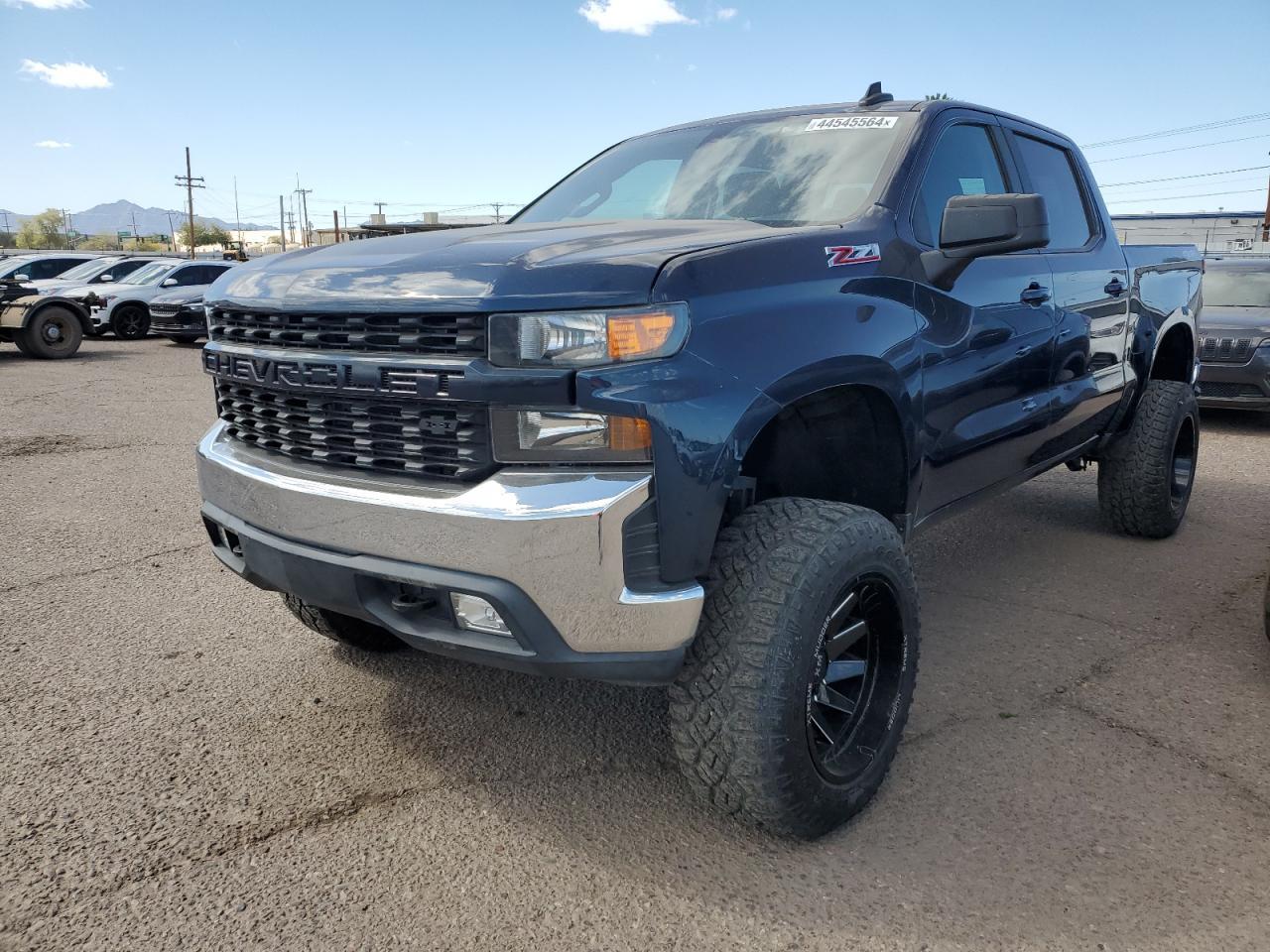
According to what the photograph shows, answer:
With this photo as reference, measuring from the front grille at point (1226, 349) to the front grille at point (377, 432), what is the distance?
8.54 metres

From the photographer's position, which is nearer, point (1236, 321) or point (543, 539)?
point (543, 539)

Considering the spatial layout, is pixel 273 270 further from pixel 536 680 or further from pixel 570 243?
pixel 536 680

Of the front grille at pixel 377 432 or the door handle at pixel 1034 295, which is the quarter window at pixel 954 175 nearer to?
the door handle at pixel 1034 295

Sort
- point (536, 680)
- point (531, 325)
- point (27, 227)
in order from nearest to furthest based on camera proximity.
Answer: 1. point (531, 325)
2. point (536, 680)
3. point (27, 227)

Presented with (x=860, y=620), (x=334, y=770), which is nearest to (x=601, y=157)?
(x=860, y=620)

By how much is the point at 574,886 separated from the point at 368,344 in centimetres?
134

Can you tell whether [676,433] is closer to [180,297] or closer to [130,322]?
[180,297]

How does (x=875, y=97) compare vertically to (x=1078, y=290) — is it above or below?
above

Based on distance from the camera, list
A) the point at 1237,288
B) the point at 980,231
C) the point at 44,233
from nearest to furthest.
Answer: the point at 980,231 → the point at 1237,288 → the point at 44,233

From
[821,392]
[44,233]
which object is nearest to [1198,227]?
[821,392]

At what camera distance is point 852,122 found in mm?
3303

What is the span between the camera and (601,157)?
13.3 ft

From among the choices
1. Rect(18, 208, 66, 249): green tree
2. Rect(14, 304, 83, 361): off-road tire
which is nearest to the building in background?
Rect(14, 304, 83, 361): off-road tire

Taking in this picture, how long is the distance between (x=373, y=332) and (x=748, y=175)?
1.56 m
